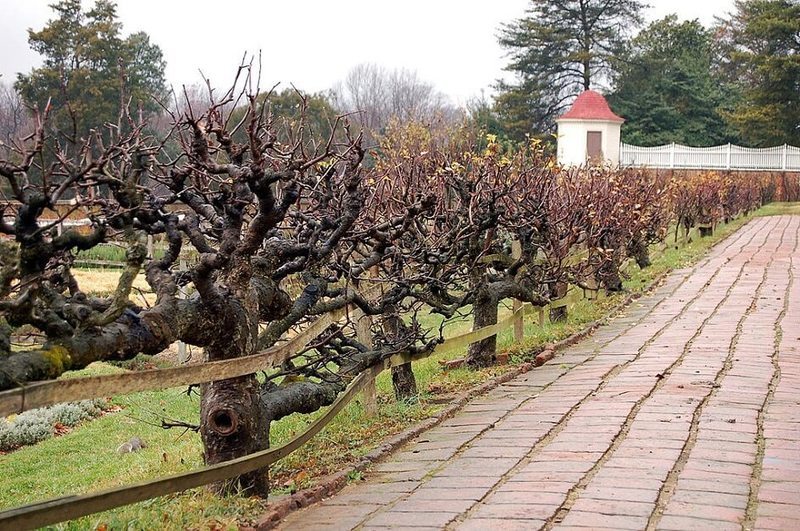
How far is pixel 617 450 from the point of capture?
17.6 feet

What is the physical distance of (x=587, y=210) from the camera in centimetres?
1130

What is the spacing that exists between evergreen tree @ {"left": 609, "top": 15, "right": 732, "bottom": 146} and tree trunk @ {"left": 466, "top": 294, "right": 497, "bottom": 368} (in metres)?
38.0

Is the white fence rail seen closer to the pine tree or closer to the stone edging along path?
the pine tree

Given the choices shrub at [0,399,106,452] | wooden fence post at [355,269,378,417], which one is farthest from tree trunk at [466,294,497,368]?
shrub at [0,399,106,452]

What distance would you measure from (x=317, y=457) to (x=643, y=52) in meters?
46.3

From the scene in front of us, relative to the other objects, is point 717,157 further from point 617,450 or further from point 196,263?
point 196,263

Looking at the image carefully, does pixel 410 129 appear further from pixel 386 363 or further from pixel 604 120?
pixel 386 363

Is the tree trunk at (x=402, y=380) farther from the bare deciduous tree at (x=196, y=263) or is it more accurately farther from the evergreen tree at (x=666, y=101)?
the evergreen tree at (x=666, y=101)

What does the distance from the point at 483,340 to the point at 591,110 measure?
34.5 meters

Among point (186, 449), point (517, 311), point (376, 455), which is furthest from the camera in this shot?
point (517, 311)

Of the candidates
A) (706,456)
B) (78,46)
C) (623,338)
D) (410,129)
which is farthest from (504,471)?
(78,46)

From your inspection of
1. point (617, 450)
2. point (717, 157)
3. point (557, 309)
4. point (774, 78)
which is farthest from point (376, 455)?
point (717, 157)

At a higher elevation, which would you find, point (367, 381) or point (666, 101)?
point (666, 101)

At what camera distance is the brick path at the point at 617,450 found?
14.2 feet
